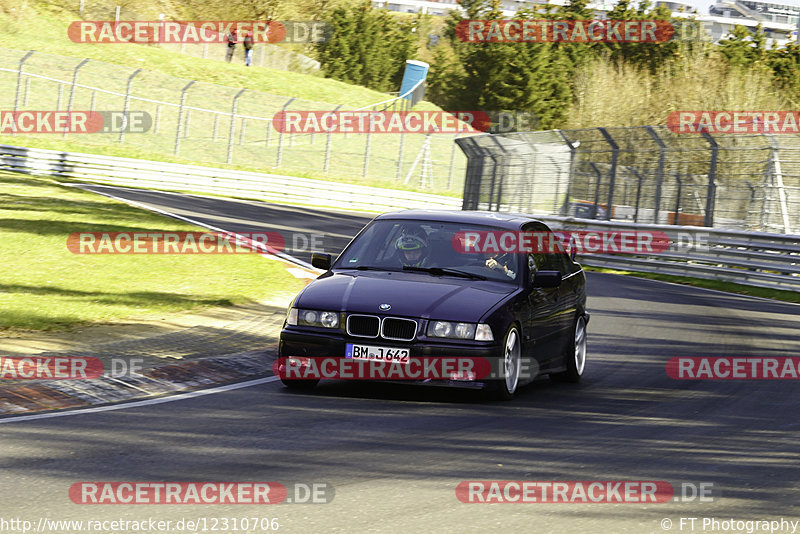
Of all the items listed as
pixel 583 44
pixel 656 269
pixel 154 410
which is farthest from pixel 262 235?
pixel 583 44

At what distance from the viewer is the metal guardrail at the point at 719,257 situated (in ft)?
72.1

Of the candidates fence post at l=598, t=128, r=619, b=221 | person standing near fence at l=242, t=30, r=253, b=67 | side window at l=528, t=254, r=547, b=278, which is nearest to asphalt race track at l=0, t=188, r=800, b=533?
side window at l=528, t=254, r=547, b=278

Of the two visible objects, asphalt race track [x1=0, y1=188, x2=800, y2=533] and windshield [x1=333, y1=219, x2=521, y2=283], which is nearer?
asphalt race track [x1=0, y1=188, x2=800, y2=533]

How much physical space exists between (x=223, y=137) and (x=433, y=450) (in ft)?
154

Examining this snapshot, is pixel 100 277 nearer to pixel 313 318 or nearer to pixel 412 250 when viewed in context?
pixel 412 250

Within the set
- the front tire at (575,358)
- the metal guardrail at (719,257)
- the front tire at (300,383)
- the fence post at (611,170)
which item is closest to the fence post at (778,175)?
the metal guardrail at (719,257)

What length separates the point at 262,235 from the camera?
23938 mm

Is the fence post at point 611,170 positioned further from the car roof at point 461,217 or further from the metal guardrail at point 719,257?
the car roof at point 461,217

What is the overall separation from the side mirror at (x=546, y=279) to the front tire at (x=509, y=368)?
25.0 inches

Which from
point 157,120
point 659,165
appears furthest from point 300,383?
point 157,120

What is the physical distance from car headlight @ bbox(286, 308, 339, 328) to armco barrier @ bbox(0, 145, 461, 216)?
29.5 metres

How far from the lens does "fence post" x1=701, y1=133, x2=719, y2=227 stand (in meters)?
24.5

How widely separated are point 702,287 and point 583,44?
225ft

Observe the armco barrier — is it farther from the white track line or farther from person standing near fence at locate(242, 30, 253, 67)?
Result: the white track line
